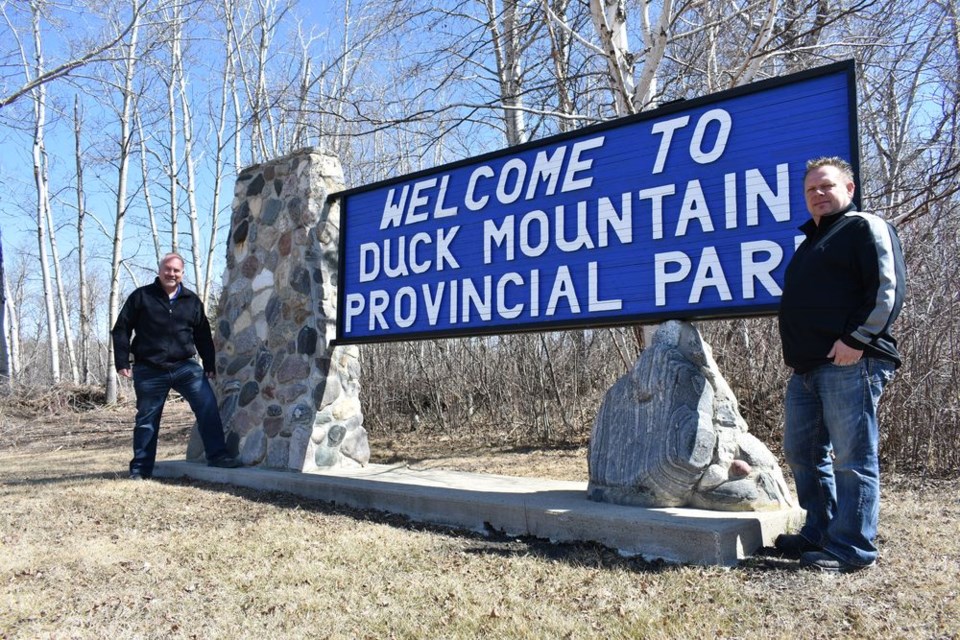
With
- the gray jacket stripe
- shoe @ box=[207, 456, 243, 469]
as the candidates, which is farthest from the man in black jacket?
shoe @ box=[207, 456, 243, 469]

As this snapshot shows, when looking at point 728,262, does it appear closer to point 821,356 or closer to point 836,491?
point 821,356

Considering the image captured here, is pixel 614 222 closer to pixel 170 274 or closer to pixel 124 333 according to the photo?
pixel 170 274

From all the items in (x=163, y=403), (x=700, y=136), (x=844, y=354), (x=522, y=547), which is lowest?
(x=522, y=547)

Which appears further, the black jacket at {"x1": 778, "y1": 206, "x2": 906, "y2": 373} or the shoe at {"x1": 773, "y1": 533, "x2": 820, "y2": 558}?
the shoe at {"x1": 773, "y1": 533, "x2": 820, "y2": 558}

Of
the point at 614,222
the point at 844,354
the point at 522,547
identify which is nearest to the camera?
the point at 844,354

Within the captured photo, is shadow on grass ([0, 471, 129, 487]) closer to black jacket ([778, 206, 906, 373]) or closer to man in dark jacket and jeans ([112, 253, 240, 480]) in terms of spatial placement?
man in dark jacket and jeans ([112, 253, 240, 480])

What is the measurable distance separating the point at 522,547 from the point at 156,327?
3.71 meters

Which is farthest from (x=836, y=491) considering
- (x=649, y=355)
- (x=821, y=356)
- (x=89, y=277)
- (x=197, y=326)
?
(x=89, y=277)

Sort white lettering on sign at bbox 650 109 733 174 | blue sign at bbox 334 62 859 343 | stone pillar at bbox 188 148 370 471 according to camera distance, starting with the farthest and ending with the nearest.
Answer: stone pillar at bbox 188 148 370 471, white lettering on sign at bbox 650 109 733 174, blue sign at bbox 334 62 859 343

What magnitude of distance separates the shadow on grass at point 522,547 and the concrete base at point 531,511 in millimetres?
55

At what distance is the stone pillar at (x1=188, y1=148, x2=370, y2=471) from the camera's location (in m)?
6.10

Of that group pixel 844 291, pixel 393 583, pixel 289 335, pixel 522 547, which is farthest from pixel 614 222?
pixel 289 335

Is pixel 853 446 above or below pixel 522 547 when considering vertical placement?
above

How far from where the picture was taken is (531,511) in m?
4.08
